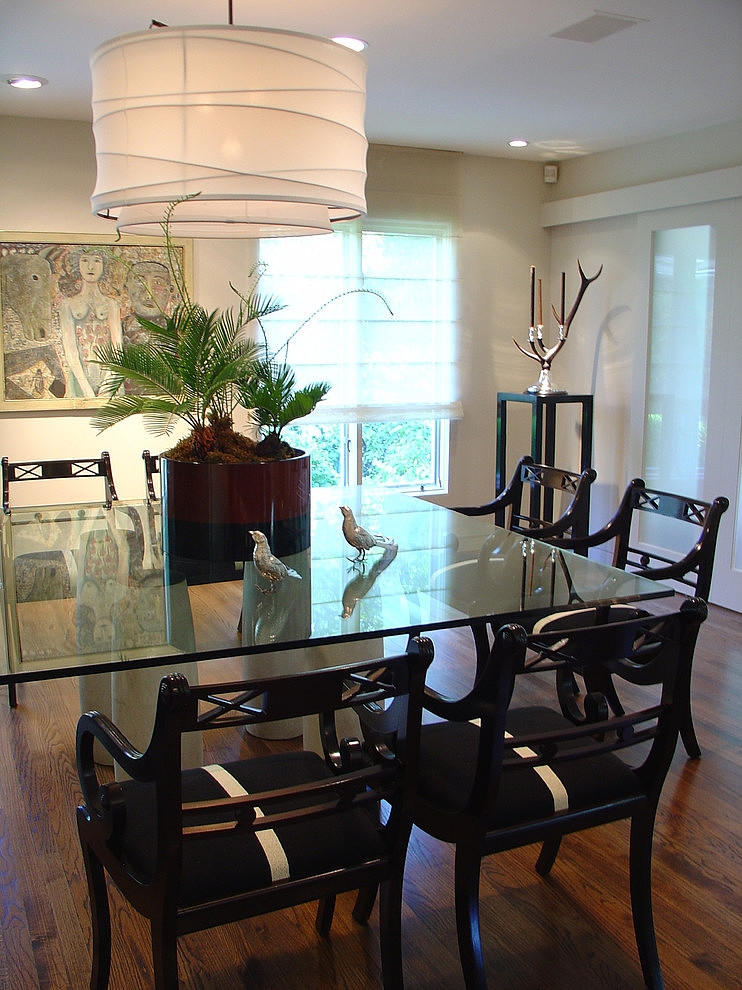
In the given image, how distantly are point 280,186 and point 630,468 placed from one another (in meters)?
3.76

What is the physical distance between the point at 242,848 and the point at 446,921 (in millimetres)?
799

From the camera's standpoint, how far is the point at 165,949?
1502 millimetres

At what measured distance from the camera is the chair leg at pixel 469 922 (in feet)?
5.90

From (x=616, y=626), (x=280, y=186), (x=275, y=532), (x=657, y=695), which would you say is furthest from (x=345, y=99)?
(x=657, y=695)

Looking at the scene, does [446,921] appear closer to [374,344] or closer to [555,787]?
[555,787]

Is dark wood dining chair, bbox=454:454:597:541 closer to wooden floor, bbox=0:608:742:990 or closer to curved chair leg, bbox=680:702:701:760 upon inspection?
curved chair leg, bbox=680:702:701:760

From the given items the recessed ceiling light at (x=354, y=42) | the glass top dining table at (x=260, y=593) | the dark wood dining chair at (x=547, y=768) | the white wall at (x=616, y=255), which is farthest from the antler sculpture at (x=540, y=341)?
the dark wood dining chair at (x=547, y=768)

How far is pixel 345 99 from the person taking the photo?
6.98 ft

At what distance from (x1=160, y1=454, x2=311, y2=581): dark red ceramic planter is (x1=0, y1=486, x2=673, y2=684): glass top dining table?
2.8 inches

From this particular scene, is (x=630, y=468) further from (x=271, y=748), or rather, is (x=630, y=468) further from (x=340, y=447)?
A: (x=271, y=748)

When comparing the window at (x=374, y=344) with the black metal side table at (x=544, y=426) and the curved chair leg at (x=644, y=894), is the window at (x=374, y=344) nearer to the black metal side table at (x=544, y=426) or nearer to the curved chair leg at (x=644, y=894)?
the black metal side table at (x=544, y=426)

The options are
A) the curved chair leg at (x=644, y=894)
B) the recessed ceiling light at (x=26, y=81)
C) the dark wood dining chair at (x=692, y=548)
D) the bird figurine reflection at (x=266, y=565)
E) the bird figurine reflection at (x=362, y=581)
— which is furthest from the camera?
the recessed ceiling light at (x=26, y=81)

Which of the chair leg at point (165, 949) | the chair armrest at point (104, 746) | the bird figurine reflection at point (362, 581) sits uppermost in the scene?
the bird figurine reflection at point (362, 581)

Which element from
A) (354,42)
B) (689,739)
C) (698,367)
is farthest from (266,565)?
(698,367)
